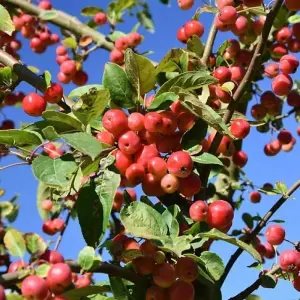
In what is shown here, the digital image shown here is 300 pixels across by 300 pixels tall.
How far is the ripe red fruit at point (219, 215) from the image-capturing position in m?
1.23

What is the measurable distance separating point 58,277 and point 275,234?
769mm

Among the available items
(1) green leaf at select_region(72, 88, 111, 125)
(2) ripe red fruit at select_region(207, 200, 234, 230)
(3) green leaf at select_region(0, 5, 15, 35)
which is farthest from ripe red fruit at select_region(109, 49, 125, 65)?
(2) ripe red fruit at select_region(207, 200, 234, 230)

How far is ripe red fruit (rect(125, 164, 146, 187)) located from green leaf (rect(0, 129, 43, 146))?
0.67 feet

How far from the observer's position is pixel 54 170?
3.65ft

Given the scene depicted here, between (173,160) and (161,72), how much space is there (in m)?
0.40

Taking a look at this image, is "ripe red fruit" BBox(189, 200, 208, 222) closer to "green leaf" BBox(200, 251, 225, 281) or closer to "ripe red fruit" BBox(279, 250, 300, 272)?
"green leaf" BBox(200, 251, 225, 281)

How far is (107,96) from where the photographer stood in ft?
4.00

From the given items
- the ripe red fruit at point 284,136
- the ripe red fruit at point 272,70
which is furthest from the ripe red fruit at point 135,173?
the ripe red fruit at point 284,136

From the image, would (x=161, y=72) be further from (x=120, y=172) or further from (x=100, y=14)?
(x=100, y=14)

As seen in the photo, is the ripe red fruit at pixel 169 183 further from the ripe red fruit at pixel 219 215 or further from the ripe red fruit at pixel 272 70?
the ripe red fruit at pixel 272 70

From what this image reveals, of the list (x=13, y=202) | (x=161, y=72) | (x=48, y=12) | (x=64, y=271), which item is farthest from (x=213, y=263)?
(x=13, y=202)

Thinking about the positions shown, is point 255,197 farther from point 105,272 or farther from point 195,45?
point 105,272

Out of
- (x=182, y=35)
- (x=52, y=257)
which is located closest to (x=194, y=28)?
(x=182, y=35)

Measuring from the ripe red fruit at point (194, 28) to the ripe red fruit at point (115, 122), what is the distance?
Answer: 0.55m
